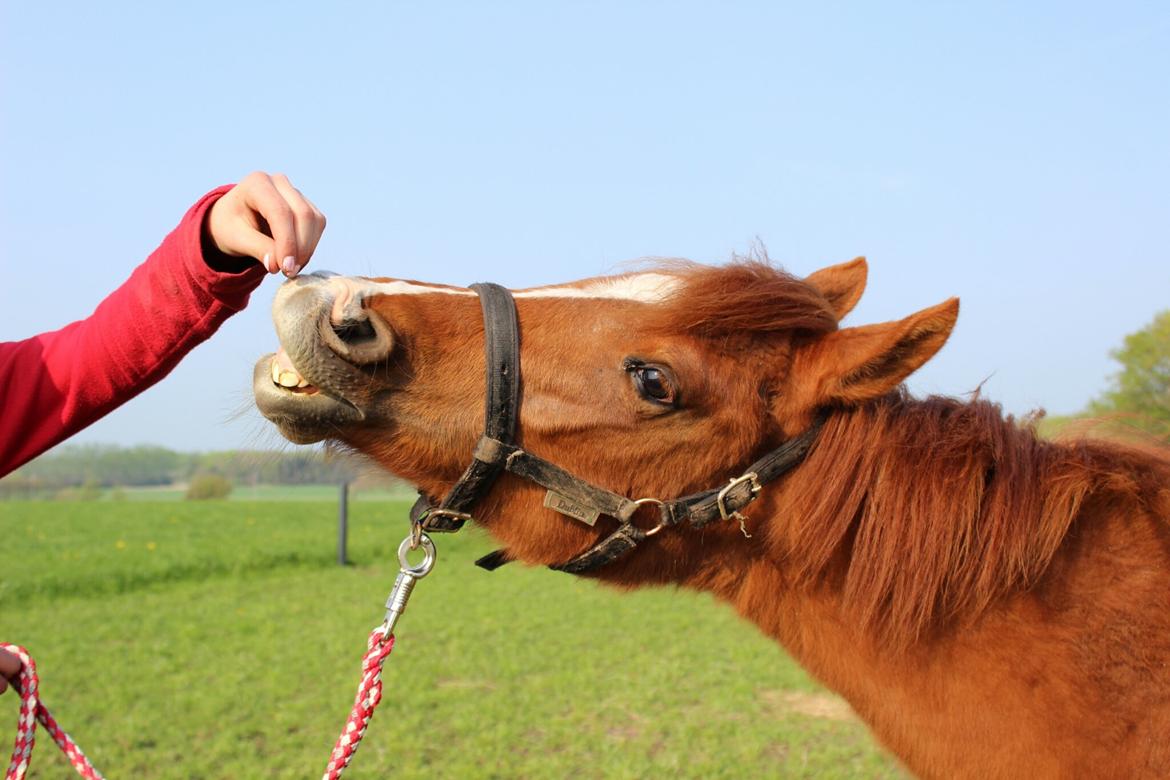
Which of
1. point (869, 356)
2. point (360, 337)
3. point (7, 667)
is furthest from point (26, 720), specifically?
point (869, 356)

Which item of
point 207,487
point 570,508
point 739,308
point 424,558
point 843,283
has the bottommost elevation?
point 207,487

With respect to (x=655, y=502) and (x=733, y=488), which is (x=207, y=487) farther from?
(x=733, y=488)

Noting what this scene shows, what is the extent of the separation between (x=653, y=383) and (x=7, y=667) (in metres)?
1.80

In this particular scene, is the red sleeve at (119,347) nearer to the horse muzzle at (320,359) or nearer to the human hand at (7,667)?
the horse muzzle at (320,359)

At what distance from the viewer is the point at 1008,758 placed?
200 cm

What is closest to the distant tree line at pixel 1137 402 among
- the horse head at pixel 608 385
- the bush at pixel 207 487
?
the horse head at pixel 608 385

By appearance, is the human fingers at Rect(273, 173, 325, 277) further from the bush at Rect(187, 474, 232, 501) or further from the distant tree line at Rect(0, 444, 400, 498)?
the bush at Rect(187, 474, 232, 501)

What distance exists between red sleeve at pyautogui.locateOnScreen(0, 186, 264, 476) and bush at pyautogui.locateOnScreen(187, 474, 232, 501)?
1875 inches

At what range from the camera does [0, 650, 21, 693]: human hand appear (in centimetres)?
208

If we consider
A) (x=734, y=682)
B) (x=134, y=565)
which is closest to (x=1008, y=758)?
(x=734, y=682)

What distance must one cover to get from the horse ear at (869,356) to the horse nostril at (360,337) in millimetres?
1105

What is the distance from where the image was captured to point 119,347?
2006 millimetres

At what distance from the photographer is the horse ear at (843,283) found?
2820mm

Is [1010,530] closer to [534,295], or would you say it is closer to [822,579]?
[822,579]
